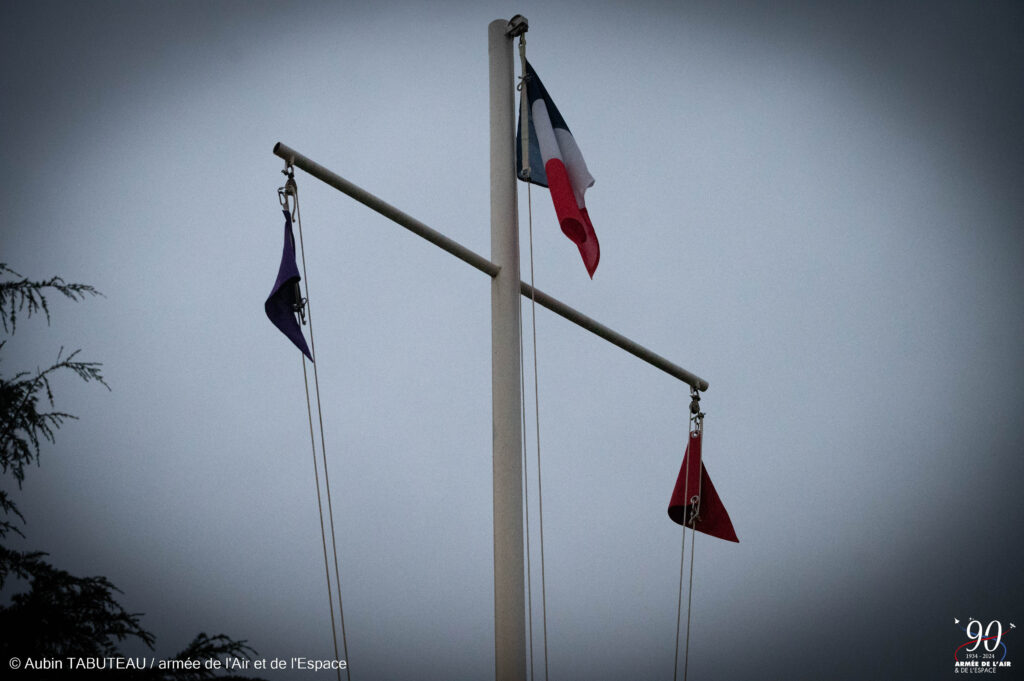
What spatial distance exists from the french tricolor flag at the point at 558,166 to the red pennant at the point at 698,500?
216 cm

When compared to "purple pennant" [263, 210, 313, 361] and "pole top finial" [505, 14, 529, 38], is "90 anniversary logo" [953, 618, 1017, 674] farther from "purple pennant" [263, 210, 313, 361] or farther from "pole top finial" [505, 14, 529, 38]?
"purple pennant" [263, 210, 313, 361]

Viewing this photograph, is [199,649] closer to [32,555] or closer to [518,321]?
[32,555]

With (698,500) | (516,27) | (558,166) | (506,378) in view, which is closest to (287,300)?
(506,378)

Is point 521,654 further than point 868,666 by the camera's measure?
No

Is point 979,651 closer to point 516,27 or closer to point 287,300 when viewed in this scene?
point 516,27

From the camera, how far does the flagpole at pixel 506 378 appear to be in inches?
207

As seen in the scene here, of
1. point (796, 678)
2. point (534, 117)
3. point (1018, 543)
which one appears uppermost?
point (534, 117)

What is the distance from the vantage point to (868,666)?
67.4 m

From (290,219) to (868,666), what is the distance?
73.0 m

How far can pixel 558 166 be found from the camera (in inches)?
248

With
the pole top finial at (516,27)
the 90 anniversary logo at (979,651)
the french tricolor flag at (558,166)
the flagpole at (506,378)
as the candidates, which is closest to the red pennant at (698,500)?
the french tricolor flag at (558,166)

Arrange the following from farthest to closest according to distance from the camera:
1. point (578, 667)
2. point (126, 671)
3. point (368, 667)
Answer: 1. point (578, 667)
2. point (368, 667)
3. point (126, 671)

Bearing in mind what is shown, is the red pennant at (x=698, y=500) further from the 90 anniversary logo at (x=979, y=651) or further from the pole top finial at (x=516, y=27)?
the 90 anniversary logo at (x=979, y=651)

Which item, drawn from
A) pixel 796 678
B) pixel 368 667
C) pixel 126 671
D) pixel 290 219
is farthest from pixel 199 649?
pixel 796 678
